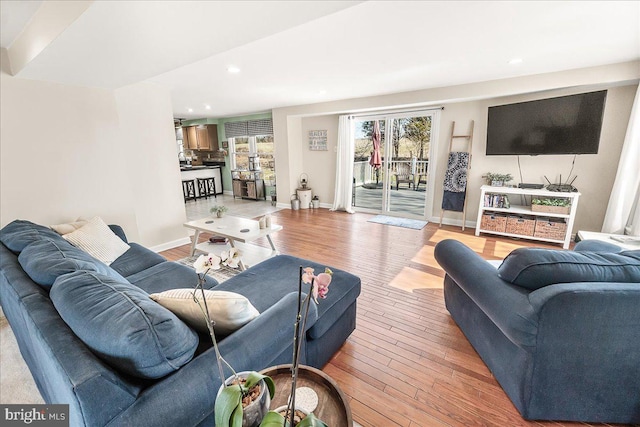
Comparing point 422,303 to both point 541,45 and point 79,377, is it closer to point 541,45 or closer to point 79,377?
point 79,377

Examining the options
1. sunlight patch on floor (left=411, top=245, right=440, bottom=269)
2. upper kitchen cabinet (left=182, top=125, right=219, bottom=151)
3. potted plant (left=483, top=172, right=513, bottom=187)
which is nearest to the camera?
sunlight patch on floor (left=411, top=245, right=440, bottom=269)

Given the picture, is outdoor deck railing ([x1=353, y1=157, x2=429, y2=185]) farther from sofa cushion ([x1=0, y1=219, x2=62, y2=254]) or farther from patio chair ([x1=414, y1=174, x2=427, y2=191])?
sofa cushion ([x1=0, y1=219, x2=62, y2=254])

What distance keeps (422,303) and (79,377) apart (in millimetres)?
2410

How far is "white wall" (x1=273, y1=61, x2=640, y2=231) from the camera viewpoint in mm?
3373

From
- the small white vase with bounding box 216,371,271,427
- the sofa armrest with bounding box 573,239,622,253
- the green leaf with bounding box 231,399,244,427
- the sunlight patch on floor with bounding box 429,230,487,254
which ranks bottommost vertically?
the sunlight patch on floor with bounding box 429,230,487,254

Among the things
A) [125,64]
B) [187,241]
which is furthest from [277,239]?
[125,64]

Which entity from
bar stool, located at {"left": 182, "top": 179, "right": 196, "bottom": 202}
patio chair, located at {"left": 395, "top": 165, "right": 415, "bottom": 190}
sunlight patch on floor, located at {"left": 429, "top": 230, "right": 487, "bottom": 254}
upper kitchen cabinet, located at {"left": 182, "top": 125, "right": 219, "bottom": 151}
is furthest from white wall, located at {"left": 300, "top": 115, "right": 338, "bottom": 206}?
bar stool, located at {"left": 182, "top": 179, "right": 196, "bottom": 202}

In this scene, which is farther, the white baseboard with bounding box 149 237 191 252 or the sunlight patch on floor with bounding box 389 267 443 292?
the white baseboard with bounding box 149 237 191 252

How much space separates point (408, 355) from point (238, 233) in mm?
2126

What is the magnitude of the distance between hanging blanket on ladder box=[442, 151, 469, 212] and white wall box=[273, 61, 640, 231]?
175 mm

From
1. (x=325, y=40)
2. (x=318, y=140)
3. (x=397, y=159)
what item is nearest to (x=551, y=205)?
(x=397, y=159)

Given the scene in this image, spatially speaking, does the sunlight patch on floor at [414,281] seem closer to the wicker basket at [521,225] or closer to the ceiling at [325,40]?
the wicker basket at [521,225]

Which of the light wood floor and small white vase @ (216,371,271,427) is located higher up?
small white vase @ (216,371,271,427)

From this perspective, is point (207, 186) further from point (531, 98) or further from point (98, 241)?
point (531, 98)
